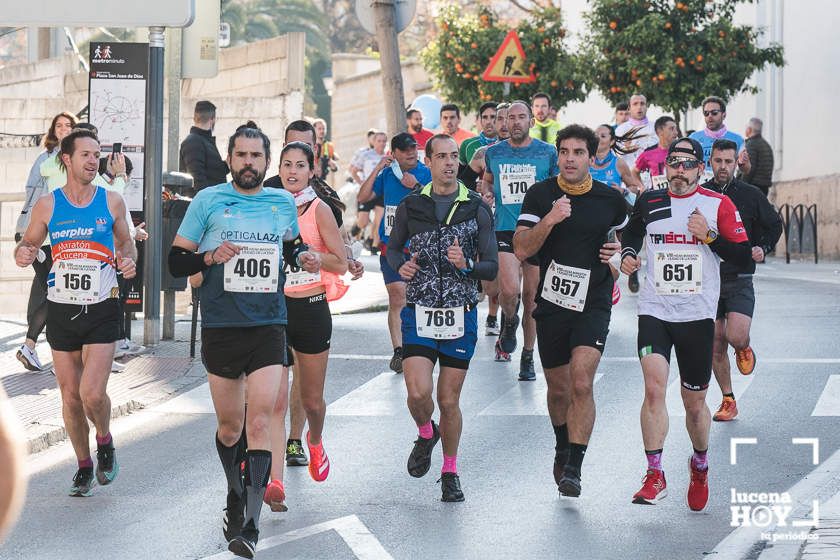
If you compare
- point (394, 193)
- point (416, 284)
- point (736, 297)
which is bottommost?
point (736, 297)

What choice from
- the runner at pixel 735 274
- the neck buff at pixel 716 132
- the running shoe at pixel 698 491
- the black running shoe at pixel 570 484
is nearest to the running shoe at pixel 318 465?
the black running shoe at pixel 570 484

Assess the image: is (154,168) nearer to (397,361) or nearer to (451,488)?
(397,361)

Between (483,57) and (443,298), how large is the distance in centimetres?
2549

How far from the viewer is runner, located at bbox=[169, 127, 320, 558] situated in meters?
7.18

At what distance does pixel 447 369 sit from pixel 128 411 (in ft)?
12.7

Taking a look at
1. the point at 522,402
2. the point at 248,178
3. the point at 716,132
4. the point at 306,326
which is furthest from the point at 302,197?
the point at 716,132

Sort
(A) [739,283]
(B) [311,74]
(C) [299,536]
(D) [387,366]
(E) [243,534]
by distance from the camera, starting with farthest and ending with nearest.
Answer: (B) [311,74] < (D) [387,366] < (A) [739,283] < (C) [299,536] < (E) [243,534]

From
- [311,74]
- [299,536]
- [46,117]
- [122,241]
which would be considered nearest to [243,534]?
[299,536]

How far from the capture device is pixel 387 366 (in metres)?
13.6

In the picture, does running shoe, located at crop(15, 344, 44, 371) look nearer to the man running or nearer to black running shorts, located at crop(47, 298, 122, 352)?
black running shorts, located at crop(47, 298, 122, 352)

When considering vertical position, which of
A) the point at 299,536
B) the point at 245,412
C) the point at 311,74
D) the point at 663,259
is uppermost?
the point at 311,74

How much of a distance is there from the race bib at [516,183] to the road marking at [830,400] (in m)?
2.70

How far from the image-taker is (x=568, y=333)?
8.34 meters

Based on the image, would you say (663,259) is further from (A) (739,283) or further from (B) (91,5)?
(B) (91,5)
